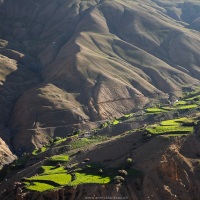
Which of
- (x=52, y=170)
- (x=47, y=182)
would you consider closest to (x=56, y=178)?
(x=47, y=182)

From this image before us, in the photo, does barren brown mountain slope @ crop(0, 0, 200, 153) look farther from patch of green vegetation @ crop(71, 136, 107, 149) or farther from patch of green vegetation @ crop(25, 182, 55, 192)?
patch of green vegetation @ crop(25, 182, 55, 192)

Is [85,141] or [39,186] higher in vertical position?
[39,186]

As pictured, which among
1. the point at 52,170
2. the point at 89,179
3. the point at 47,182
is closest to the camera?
the point at 89,179

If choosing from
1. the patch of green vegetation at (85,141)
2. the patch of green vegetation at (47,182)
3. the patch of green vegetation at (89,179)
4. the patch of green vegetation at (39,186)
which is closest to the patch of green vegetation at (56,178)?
the patch of green vegetation at (47,182)

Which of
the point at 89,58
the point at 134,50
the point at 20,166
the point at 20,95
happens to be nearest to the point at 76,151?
the point at 20,166

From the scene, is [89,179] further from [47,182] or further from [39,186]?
[39,186]

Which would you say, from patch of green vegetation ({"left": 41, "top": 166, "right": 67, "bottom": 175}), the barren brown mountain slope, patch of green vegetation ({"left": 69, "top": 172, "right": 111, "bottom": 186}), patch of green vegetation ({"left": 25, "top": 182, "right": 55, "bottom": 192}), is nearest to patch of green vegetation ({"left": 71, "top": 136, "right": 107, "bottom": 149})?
patch of green vegetation ({"left": 41, "top": 166, "right": 67, "bottom": 175})

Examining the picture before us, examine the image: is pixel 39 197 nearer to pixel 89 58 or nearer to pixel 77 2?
pixel 89 58

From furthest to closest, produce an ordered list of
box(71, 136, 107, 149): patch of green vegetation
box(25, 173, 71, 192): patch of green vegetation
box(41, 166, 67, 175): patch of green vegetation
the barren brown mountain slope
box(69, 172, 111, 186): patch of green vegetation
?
1. the barren brown mountain slope
2. box(71, 136, 107, 149): patch of green vegetation
3. box(41, 166, 67, 175): patch of green vegetation
4. box(25, 173, 71, 192): patch of green vegetation
5. box(69, 172, 111, 186): patch of green vegetation

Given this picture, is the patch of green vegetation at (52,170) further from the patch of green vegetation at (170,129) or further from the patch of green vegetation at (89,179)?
the patch of green vegetation at (170,129)
